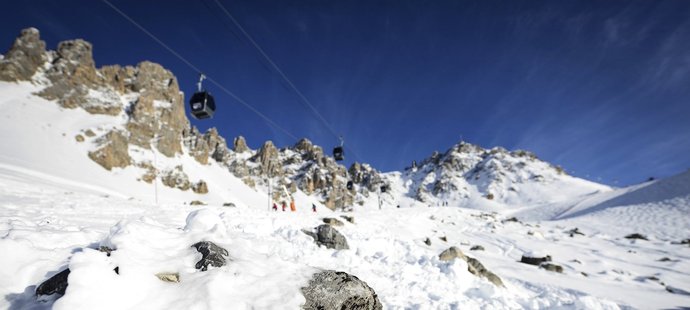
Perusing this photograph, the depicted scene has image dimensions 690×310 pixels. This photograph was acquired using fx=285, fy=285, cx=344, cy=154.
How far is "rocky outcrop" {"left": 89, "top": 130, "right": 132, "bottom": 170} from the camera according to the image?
54.0 metres

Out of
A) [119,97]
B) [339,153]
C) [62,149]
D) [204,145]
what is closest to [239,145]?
[204,145]

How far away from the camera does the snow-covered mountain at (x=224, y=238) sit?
3.58 m

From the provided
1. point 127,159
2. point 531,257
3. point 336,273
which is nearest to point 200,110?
point 336,273

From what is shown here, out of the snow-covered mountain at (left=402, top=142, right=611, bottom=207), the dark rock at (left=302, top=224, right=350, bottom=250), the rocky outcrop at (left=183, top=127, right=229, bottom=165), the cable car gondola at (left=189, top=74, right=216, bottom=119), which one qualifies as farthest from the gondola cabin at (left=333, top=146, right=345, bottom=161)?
the snow-covered mountain at (left=402, top=142, right=611, bottom=207)

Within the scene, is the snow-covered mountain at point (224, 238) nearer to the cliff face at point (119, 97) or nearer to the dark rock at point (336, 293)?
the dark rock at point (336, 293)

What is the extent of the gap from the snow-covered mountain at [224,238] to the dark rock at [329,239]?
5 centimetres

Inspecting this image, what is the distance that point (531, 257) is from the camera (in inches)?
500

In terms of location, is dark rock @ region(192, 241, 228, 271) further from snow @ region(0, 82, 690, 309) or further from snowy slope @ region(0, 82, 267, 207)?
snowy slope @ region(0, 82, 267, 207)

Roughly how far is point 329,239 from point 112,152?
6510 centimetres

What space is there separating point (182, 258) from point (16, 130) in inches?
2545

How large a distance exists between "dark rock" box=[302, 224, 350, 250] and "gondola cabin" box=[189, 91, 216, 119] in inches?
259

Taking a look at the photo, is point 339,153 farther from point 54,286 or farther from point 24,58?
point 24,58

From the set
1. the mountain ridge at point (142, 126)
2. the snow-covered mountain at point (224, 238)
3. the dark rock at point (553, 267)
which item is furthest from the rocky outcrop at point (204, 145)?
the dark rock at point (553, 267)

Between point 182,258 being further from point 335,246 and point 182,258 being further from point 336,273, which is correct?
point 335,246
